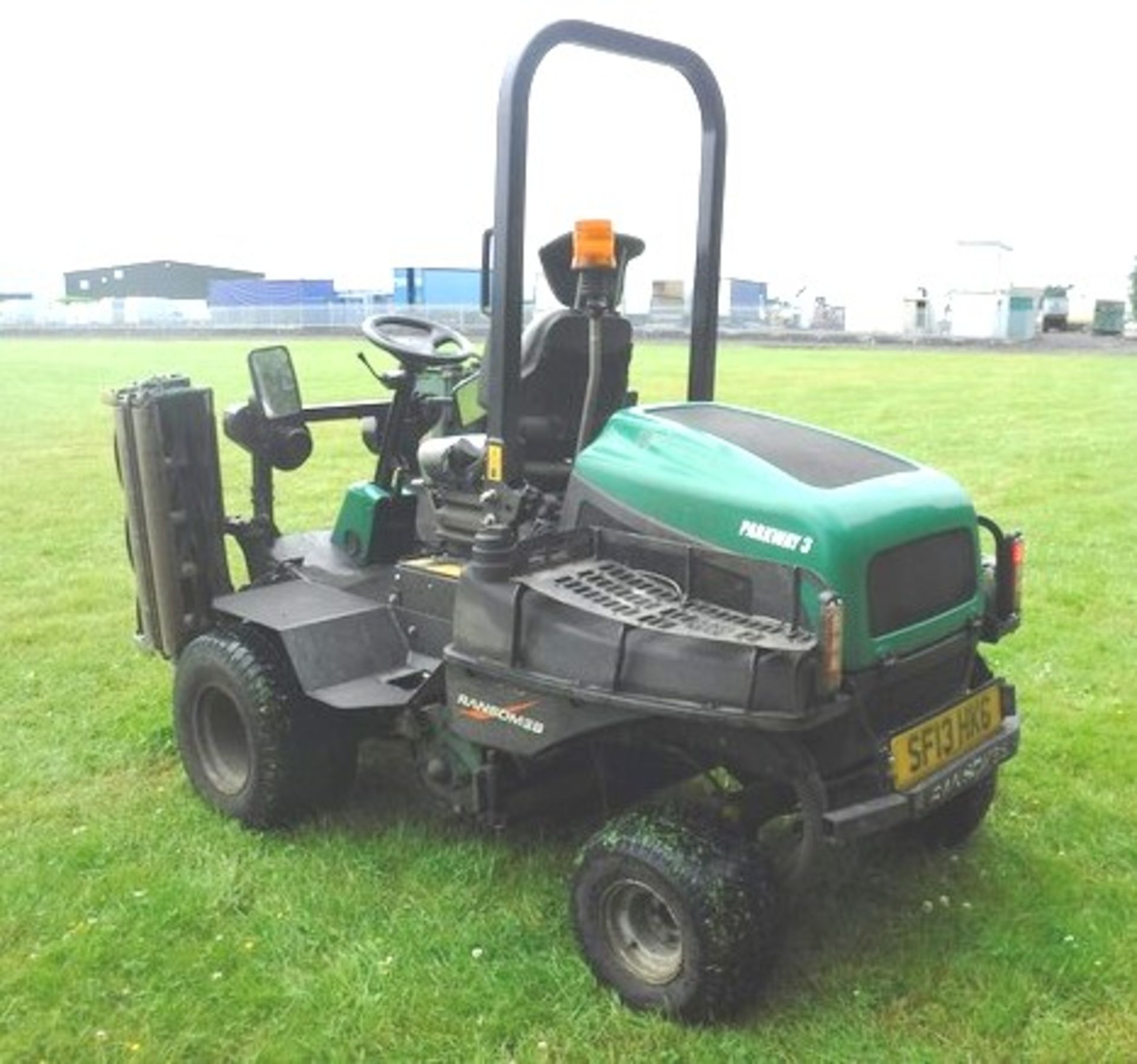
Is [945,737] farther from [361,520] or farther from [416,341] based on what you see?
[416,341]

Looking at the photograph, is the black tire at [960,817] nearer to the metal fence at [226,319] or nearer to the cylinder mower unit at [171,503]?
the cylinder mower unit at [171,503]

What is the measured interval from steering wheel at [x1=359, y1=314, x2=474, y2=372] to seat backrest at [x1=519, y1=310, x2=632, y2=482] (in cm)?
74

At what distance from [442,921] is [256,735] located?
0.87 metres

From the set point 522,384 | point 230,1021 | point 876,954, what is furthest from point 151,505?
point 876,954

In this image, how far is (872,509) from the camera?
334 cm

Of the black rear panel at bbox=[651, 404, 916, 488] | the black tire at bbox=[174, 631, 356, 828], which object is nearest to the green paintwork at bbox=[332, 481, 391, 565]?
the black tire at bbox=[174, 631, 356, 828]

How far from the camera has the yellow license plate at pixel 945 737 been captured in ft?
11.0

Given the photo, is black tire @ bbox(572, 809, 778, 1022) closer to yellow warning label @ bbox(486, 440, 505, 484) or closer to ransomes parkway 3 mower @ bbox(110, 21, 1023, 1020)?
ransomes parkway 3 mower @ bbox(110, 21, 1023, 1020)

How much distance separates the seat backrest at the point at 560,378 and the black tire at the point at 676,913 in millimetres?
1164

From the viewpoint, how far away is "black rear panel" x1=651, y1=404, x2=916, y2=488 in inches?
137

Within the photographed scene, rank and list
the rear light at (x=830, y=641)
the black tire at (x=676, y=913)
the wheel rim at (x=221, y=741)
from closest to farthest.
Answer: the rear light at (x=830, y=641), the black tire at (x=676, y=913), the wheel rim at (x=221, y=741)

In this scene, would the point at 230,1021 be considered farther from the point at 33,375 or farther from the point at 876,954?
the point at 33,375

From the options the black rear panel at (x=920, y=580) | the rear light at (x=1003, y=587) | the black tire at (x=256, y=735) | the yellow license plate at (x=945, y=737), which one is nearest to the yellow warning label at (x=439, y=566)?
the black tire at (x=256, y=735)

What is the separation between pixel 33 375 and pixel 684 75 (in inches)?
1028
